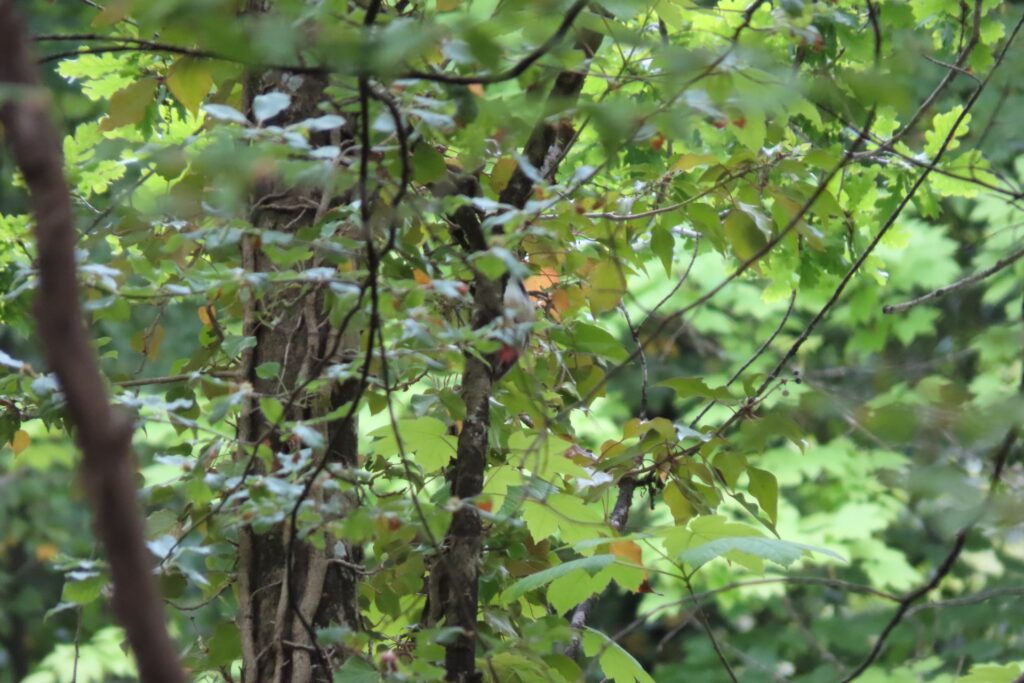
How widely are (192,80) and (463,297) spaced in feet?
→ 1.44

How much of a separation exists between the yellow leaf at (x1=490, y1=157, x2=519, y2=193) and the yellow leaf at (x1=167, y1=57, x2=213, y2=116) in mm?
409

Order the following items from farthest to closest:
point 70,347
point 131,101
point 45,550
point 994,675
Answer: point 45,550
point 131,101
point 994,675
point 70,347

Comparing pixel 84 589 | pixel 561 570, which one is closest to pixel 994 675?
pixel 561 570

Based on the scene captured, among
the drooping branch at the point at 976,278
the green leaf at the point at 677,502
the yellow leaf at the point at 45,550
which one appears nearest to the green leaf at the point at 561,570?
the green leaf at the point at 677,502

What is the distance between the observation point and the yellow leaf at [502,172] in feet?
4.88

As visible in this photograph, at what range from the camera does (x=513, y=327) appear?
3.79 feet

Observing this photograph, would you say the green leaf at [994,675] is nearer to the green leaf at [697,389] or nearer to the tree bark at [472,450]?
the green leaf at [697,389]

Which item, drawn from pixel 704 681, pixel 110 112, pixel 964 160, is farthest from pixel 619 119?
pixel 704 681

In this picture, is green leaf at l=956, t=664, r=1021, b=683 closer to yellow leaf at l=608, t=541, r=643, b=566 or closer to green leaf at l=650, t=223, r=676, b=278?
yellow leaf at l=608, t=541, r=643, b=566

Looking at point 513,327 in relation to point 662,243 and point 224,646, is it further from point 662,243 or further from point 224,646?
point 224,646

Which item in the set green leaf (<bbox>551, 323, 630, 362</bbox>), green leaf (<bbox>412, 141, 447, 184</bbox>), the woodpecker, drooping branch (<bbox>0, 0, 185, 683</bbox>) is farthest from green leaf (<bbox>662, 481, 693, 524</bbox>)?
drooping branch (<bbox>0, 0, 185, 683</bbox>)

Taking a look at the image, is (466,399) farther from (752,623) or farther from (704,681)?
(752,623)

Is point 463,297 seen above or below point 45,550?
below

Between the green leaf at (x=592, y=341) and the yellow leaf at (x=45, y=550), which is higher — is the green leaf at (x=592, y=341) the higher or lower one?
the lower one
